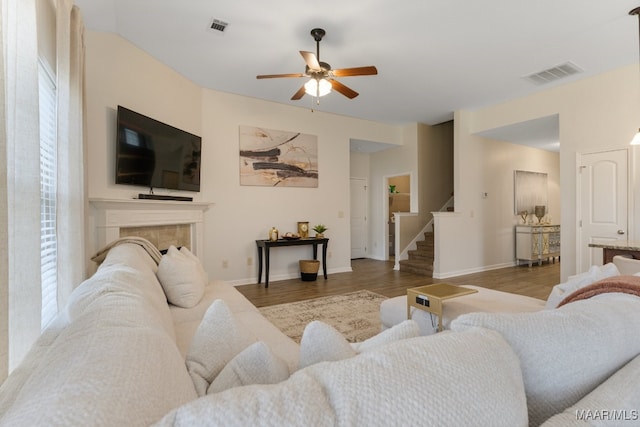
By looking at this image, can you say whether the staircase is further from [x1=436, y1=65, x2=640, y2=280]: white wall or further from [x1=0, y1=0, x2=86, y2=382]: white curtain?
[x1=0, y1=0, x2=86, y2=382]: white curtain

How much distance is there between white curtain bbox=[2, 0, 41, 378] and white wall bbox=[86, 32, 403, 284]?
5.43ft

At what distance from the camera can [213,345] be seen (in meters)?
0.89

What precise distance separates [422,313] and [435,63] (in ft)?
9.74

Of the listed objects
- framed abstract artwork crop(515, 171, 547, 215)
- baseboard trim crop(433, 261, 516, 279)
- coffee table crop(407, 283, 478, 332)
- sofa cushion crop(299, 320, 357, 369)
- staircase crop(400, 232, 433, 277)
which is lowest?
baseboard trim crop(433, 261, 516, 279)

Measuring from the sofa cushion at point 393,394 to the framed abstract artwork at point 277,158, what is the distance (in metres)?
4.52

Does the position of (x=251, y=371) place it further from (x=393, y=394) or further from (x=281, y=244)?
(x=281, y=244)

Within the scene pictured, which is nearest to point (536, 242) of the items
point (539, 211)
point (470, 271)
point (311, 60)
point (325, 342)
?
point (539, 211)

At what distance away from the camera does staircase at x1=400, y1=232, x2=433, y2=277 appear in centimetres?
562

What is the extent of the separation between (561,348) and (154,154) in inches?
148

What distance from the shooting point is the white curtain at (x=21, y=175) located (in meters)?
1.12

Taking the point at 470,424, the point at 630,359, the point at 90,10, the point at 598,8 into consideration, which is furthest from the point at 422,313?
the point at 90,10

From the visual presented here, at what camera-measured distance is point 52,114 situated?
2.07 metres

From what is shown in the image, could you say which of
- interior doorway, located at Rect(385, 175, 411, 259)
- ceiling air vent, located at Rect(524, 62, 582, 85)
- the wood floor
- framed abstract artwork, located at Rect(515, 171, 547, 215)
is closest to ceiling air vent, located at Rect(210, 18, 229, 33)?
the wood floor

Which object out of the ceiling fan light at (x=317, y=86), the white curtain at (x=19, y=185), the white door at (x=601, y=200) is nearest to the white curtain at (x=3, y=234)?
the white curtain at (x=19, y=185)
